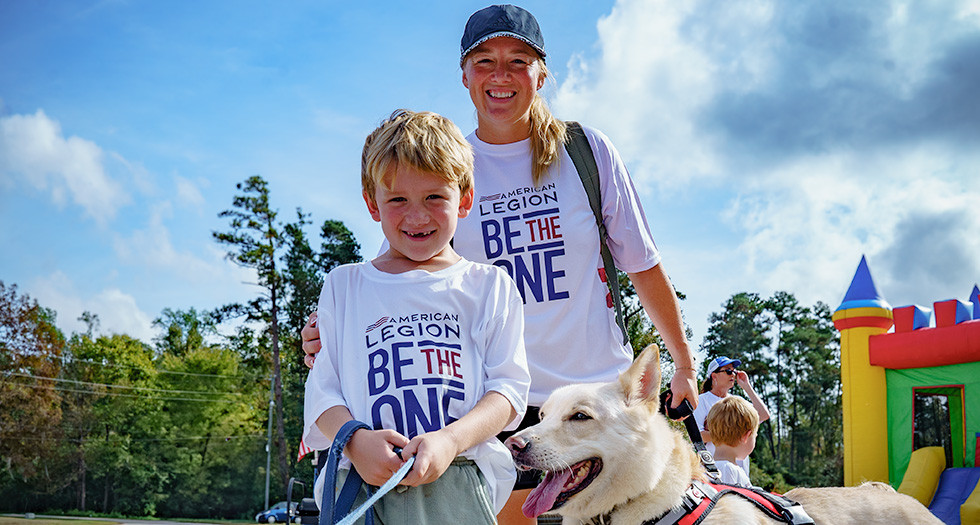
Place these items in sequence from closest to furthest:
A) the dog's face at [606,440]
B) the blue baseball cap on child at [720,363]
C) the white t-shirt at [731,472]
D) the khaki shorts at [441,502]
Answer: the khaki shorts at [441,502]
the dog's face at [606,440]
the white t-shirt at [731,472]
the blue baseball cap on child at [720,363]

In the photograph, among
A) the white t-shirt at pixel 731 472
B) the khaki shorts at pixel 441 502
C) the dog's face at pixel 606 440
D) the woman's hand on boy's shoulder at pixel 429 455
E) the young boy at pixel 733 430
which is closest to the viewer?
the woman's hand on boy's shoulder at pixel 429 455

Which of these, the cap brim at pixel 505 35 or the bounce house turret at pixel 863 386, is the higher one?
the cap brim at pixel 505 35

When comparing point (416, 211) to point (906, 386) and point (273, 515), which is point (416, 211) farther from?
point (273, 515)

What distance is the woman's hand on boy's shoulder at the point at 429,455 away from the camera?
1772 millimetres

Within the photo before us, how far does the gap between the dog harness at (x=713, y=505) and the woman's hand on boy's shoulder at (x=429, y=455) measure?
153 cm

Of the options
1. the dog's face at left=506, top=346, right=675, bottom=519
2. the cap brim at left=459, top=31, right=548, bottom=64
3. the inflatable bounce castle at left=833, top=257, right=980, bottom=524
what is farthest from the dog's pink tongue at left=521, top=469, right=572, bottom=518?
the inflatable bounce castle at left=833, top=257, right=980, bottom=524

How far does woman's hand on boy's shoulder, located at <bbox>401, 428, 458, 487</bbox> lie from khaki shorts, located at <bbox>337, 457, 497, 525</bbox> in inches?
3.5

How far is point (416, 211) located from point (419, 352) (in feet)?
1.29

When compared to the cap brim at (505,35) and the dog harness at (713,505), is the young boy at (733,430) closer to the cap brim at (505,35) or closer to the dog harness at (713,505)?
the dog harness at (713,505)

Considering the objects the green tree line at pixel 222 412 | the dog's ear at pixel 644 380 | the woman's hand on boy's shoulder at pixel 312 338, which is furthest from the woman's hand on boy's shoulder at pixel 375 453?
the green tree line at pixel 222 412

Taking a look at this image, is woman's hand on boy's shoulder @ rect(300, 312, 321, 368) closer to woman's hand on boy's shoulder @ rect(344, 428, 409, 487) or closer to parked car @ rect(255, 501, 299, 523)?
woman's hand on boy's shoulder @ rect(344, 428, 409, 487)

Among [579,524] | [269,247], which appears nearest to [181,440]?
[269,247]

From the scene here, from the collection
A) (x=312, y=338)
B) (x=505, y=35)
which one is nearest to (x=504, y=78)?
(x=505, y=35)

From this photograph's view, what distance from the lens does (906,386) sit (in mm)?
18500
